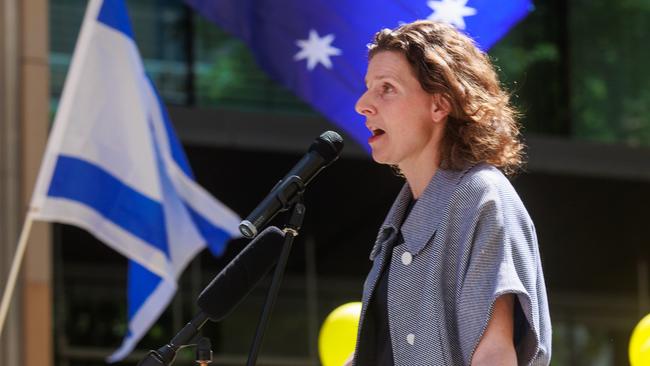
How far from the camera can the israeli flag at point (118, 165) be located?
7.02 metres

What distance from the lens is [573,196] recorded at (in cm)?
1309

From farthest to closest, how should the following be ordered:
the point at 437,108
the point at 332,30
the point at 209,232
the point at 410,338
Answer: the point at 209,232 < the point at 332,30 < the point at 437,108 < the point at 410,338

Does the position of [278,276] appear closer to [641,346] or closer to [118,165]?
[641,346]

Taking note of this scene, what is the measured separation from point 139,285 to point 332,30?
5.57 feet

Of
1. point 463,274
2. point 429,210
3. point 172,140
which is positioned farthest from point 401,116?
point 172,140

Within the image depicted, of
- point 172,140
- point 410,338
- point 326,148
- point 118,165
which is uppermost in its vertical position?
point 172,140

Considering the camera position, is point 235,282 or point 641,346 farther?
point 641,346

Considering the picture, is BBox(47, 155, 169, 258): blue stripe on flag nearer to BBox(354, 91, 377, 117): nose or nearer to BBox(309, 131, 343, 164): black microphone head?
BBox(309, 131, 343, 164): black microphone head

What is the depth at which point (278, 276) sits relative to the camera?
127 inches

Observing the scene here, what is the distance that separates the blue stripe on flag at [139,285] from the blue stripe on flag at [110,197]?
164mm

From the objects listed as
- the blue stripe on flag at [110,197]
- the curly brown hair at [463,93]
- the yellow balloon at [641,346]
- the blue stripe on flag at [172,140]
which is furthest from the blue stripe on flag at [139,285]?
the curly brown hair at [463,93]

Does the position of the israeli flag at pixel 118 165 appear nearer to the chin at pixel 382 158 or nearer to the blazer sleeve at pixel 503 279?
the chin at pixel 382 158

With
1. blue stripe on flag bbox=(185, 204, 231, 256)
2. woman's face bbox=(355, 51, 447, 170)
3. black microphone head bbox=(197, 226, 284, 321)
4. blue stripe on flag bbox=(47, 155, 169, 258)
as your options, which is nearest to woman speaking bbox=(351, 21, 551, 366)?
woman's face bbox=(355, 51, 447, 170)

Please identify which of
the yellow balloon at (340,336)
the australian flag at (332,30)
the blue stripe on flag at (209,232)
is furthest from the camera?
the blue stripe on flag at (209,232)
